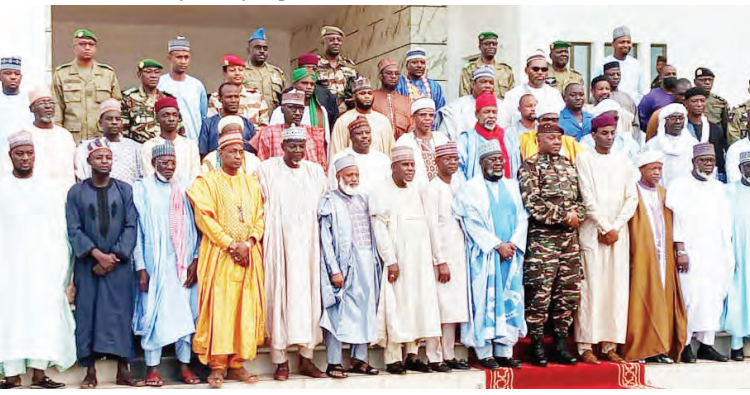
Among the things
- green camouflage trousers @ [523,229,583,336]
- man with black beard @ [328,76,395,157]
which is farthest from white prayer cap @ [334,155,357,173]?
green camouflage trousers @ [523,229,583,336]

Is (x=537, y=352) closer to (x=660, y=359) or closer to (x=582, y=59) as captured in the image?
(x=660, y=359)

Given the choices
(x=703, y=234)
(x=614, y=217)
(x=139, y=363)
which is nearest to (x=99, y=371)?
(x=139, y=363)

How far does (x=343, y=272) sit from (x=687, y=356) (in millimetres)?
3038

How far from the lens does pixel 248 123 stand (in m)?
9.83

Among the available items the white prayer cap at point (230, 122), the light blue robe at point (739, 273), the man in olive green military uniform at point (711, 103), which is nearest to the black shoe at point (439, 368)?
the white prayer cap at point (230, 122)

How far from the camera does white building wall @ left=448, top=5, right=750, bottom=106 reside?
40.8 feet

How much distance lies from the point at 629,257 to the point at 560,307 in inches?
32.2

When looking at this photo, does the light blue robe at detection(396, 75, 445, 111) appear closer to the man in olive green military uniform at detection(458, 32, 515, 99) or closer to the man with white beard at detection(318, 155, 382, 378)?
the man in olive green military uniform at detection(458, 32, 515, 99)

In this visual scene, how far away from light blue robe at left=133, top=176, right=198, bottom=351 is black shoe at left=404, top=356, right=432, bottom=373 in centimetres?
168

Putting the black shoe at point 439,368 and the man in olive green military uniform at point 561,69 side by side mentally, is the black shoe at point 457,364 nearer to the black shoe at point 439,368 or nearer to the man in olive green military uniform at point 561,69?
the black shoe at point 439,368

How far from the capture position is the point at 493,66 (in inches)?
446

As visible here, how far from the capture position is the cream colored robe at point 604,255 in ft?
30.8

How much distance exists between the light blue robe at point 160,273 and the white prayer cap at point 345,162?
45.0 inches

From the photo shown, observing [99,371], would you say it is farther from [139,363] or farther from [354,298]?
[354,298]
